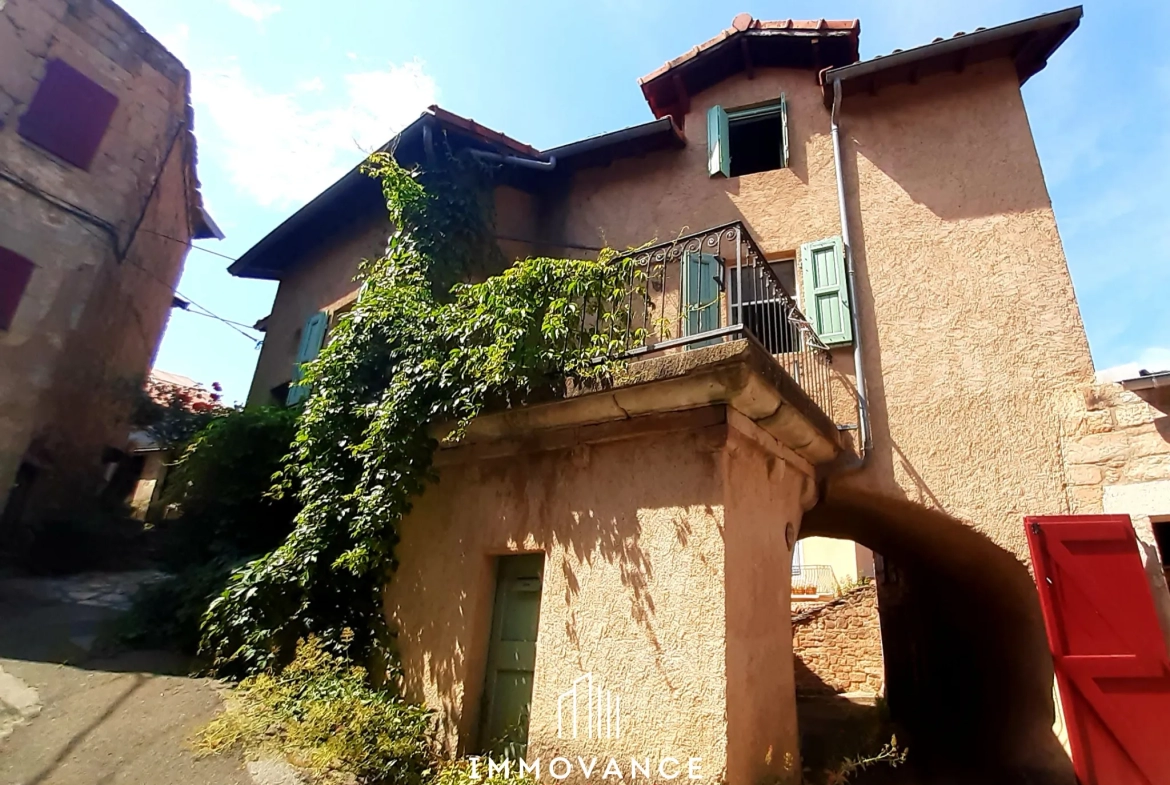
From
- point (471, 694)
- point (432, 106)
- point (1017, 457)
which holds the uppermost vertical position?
point (432, 106)

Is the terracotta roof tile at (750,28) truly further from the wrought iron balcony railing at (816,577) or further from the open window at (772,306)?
the wrought iron balcony railing at (816,577)

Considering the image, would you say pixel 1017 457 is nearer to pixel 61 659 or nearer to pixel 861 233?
pixel 861 233

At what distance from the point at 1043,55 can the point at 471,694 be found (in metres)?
7.82

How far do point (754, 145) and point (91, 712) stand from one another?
28.9ft

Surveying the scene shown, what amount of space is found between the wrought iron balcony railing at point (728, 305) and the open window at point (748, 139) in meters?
1.22

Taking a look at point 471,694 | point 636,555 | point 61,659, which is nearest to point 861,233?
point 636,555

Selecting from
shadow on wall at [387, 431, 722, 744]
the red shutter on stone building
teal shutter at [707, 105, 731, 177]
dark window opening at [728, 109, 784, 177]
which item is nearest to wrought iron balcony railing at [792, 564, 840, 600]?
dark window opening at [728, 109, 784, 177]

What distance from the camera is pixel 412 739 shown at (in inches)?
165

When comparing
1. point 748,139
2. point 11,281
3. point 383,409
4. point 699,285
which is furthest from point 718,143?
point 11,281

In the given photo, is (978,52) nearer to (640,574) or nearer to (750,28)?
(750,28)

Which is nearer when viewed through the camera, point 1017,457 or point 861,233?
point 1017,457

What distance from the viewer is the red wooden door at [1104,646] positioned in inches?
154
